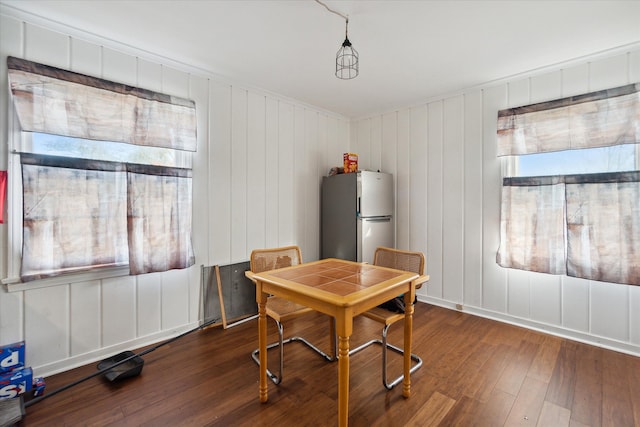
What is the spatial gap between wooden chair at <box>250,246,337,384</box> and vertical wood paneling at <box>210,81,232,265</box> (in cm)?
76

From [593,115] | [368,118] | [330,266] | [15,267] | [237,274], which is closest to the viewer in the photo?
[15,267]

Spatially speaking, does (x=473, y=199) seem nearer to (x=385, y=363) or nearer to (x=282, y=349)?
(x=385, y=363)

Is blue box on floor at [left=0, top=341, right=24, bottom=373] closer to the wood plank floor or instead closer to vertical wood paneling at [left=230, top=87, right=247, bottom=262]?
the wood plank floor

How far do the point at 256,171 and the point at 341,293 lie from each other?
208 cm

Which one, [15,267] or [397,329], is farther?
[397,329]

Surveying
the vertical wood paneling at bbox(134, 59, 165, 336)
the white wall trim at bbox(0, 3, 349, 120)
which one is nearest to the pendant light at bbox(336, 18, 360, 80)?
Result: the white wall trim at bbox(0, 3, 349, 120)

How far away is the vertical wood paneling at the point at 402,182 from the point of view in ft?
11.9

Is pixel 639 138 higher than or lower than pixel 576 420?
higher

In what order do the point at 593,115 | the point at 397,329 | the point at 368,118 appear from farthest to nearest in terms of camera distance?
the point at 368,118 → the point at 397,329 → the point at 593,115

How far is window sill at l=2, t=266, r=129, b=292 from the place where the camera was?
1886 millimetres

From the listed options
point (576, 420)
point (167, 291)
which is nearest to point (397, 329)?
point (576, 420)

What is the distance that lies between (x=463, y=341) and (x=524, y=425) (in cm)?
96

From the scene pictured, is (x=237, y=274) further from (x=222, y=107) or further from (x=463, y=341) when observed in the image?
(x=463, y=341)

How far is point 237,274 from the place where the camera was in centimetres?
298
